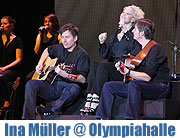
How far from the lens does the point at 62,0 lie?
6070 mm

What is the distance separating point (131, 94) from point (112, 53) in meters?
0.94

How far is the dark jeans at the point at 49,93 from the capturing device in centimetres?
420

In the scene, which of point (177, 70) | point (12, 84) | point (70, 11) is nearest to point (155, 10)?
point (177, 70)

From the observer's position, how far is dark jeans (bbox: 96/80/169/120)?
3631 mm

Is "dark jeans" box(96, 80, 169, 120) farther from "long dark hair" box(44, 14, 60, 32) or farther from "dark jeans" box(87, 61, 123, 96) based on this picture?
"long dark hair" box(44, 14, 60, 32)

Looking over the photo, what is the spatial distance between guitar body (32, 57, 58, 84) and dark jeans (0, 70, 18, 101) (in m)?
0.62

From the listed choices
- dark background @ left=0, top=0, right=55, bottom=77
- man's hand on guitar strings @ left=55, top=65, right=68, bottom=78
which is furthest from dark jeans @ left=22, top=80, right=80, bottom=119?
dark background @ left=0, top=0, right=55, bottom=77

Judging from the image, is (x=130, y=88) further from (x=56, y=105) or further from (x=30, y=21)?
(x=30, y=21)

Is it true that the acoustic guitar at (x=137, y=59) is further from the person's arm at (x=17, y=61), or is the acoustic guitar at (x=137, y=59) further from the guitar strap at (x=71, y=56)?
the person's arm at (x=17, y=61)

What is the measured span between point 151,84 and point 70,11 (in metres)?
2.61

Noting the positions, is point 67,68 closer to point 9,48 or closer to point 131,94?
point 131,94

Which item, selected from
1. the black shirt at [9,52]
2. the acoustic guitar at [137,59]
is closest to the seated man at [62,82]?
the acoustic guitar at [137,59]

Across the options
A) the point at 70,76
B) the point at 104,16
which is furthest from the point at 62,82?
the point at 104,16

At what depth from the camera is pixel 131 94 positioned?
3.66 m
